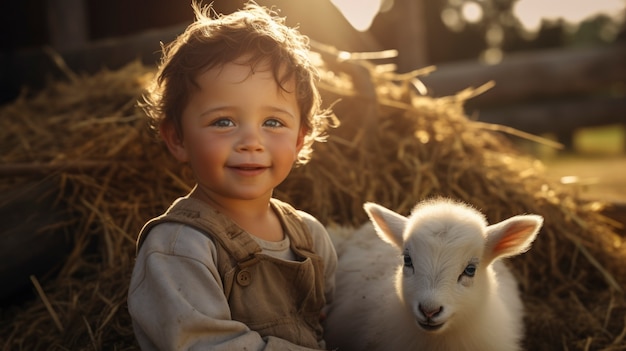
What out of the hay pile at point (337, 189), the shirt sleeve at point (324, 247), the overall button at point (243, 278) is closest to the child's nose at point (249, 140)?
the overall button at point (243, 278)

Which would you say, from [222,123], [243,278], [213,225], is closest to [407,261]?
[243,278]

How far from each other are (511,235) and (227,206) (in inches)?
50.2

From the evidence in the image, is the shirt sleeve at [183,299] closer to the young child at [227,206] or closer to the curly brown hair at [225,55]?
the young child at [227,206]

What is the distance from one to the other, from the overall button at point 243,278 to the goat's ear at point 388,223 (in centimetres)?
87

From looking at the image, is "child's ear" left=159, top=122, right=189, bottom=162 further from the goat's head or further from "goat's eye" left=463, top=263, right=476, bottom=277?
"goat's eye" left=463, top=263, right=476, bottom=277

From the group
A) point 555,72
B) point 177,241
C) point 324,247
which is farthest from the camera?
point 555,72

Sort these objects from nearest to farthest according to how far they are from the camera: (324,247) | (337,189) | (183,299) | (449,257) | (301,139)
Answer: (183,299)
(449,257)
(301,139)
(324,247)
(337,189)

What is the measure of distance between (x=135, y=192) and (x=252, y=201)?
162 centimetres

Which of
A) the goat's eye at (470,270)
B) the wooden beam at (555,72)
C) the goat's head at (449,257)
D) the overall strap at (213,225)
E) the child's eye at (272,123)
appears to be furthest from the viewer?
the wooden beam at (555,72)

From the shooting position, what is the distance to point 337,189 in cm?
440

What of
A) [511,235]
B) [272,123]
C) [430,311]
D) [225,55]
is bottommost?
[430,311]

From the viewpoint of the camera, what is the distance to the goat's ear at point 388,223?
3236 mm

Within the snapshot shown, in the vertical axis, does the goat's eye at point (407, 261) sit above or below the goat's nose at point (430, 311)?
above

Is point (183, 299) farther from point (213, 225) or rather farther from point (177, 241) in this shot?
point (213, 225)
